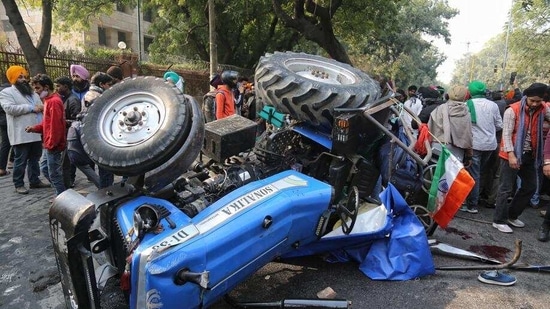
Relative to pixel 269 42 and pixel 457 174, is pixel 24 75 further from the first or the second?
pixel 269 42

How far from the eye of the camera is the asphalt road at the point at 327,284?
2844 mm

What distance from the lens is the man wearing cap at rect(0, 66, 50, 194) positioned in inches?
202

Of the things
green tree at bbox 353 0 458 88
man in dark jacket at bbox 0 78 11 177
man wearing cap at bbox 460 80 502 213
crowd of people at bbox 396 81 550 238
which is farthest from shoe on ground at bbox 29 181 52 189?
green tree at bbox 353 0 458 88

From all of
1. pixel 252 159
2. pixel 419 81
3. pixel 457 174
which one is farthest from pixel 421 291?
pixel 419 81

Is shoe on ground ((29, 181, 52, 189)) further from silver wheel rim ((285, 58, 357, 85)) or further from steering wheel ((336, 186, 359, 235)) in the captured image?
steering wheel ((336, 186, 359, 235))

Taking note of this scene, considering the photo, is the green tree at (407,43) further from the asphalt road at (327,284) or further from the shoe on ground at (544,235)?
the asphalt road at (327,284)

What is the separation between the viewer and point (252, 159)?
3.10 meters

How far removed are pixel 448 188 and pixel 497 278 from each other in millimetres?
856

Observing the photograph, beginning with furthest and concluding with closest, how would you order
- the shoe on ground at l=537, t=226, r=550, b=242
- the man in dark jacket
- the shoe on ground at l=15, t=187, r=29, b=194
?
the man in dark jacket
the shoe on ground at l=15, t=187, r=29, b=194
the shoe on ground at l=537, t=226, r=550, b=242

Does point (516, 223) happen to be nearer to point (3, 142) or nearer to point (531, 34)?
point (3, 142)

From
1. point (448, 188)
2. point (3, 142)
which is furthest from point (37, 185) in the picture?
point (448, 188)

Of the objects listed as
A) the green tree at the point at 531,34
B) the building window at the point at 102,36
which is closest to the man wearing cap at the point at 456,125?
the green tree at the point at 531,34

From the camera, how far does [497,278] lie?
3168mm

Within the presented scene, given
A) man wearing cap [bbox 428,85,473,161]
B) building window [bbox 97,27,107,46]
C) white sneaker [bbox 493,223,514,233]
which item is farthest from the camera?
building window [bbox 97,27,107,46]
